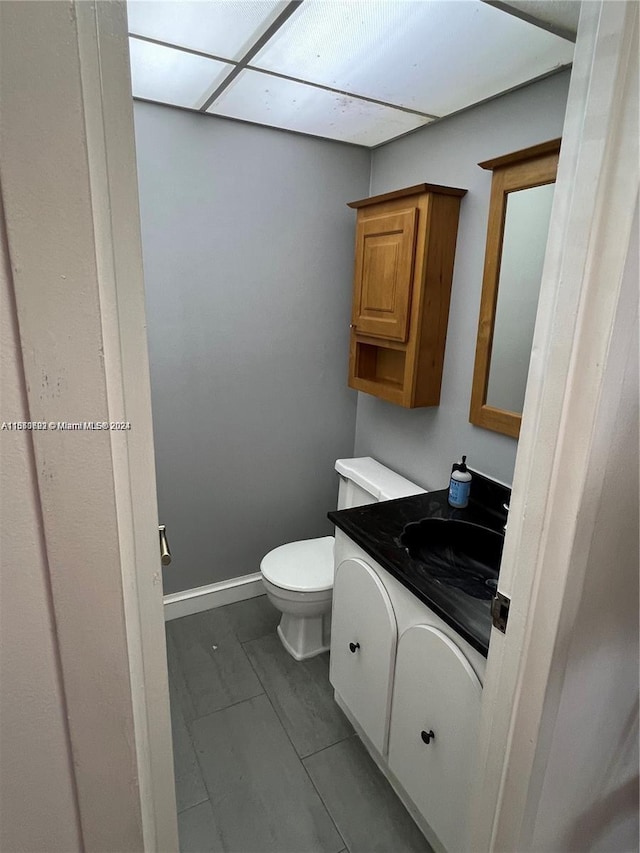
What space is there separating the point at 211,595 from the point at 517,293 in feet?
6.30

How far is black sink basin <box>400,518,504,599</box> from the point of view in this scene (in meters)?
1.58

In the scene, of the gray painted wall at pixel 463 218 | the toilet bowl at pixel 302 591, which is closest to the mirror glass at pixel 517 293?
the gray painted wall at pixel 463 218

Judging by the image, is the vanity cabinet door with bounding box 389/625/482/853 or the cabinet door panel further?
the cabinet door panel

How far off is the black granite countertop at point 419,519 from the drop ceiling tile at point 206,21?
1391 mm

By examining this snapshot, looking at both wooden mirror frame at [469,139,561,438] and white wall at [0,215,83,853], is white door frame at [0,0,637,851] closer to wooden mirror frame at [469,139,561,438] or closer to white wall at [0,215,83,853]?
white wall at [0,215,83,853]

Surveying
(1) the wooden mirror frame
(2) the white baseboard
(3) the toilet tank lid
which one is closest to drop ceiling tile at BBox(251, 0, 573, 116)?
(1) the wooden mirror frame

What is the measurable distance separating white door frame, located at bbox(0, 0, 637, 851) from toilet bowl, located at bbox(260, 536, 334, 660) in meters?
1.14

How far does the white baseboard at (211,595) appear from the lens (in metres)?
2.38

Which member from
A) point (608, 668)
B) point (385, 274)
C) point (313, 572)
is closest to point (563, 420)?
point (608, 668)

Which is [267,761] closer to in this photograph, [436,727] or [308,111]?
[436,727]

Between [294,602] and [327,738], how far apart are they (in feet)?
1.59

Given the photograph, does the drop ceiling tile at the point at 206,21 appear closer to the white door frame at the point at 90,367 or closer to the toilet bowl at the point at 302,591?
the white door frame at the point at 90,367

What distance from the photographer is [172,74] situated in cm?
Answer: 154

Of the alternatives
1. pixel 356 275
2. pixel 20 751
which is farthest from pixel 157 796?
pixel 356 275
